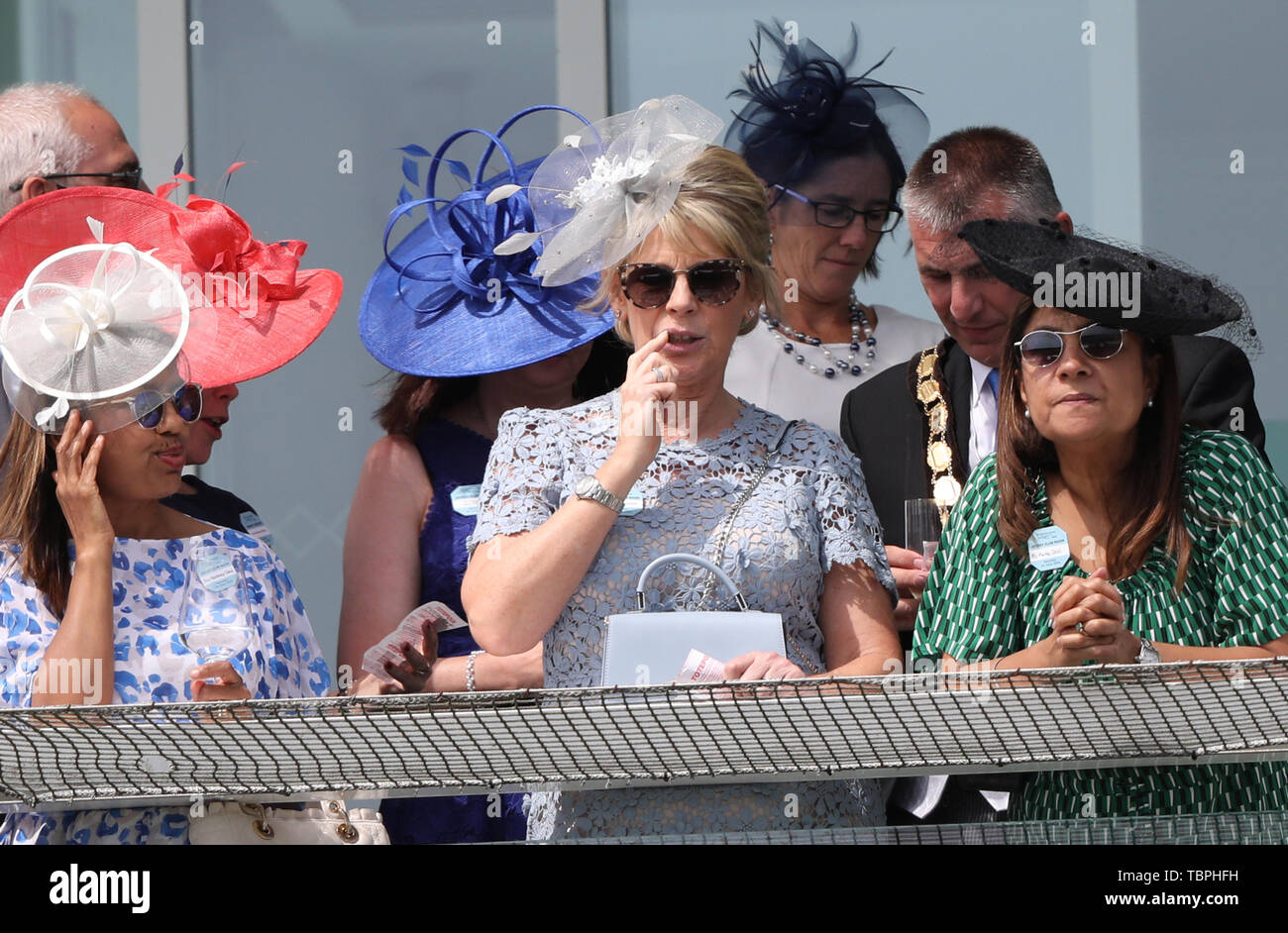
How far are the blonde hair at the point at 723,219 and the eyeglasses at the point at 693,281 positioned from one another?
27 millimetres

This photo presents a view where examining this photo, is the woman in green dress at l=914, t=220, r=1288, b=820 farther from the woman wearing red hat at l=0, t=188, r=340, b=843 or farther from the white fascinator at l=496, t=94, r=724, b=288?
the woman wearing red hat at l=0, t=188, r=340, b=843

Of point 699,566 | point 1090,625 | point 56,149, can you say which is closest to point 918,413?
point 699,566

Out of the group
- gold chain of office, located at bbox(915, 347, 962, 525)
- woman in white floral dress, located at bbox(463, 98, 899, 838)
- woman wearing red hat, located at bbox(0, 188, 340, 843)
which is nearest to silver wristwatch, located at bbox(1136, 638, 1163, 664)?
woman in white floral dress, located at bbox(463, 98, 899, 838)

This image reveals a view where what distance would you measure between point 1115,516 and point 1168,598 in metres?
0.17

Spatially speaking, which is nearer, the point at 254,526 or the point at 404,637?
the point at 404,637

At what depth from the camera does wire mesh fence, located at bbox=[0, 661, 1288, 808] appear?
217 cm

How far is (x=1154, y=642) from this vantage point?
2855mm

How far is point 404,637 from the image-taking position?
3.42 m

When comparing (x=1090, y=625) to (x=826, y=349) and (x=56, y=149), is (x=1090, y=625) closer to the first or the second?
(x=826, y=349)

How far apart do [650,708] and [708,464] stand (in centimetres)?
96

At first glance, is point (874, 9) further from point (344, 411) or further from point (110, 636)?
point (110, 636)

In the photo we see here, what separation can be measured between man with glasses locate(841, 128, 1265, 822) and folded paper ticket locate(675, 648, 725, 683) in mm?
816

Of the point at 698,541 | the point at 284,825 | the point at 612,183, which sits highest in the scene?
the point at 612,183
